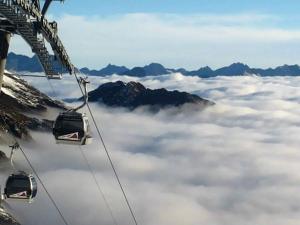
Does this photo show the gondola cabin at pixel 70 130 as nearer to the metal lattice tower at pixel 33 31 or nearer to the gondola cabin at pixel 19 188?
the metal lattice tower at pixel 33 31

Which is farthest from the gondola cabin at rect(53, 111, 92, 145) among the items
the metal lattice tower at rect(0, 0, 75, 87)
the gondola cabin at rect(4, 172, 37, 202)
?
the gondola cabin at rect(4, 172, 37, 202)

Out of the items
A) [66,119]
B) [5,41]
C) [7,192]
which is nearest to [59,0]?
[5,41]

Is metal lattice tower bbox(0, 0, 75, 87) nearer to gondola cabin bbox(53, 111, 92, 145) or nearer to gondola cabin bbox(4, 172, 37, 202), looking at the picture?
gondola cabin bbox(53, 111, 92, 145)

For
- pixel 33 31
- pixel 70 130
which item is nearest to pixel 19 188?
pixel 70 130

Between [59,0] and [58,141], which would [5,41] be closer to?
[59,0]

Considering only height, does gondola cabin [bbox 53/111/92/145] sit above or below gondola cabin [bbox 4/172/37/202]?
above
